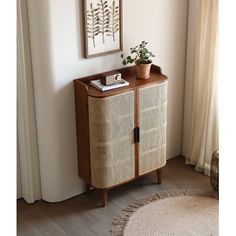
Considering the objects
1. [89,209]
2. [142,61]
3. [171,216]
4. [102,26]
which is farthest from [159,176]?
[102,26]

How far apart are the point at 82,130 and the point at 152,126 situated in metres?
0.54

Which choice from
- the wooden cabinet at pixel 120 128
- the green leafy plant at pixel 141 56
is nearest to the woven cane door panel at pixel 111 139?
the wooden cabinet at pixel 120 128

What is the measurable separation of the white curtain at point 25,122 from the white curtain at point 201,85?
1.40m

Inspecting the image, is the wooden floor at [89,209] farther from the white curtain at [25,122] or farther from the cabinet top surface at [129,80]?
the cabinet top surface at [129,80]

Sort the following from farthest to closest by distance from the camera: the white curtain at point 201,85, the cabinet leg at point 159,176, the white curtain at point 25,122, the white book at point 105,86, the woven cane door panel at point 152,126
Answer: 1. the cabinet leg at point 159,176
2. the white curtain at point 201,85
3. the woven cane door panel at point 152,126
4. the white book at point 105,86
5. the white curtain at point 25,122

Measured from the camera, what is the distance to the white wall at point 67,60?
282 cm

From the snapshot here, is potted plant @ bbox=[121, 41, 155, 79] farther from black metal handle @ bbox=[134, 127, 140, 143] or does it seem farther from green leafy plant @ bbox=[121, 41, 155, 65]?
black metal handle @ bbox=[134, 127, 140, 143]

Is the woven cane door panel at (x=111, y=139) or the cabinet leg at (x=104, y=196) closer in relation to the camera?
the woven cane door panel at (x=111, y=139)

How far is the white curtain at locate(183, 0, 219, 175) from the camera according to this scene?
331 cm

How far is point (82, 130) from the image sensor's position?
3.08 meters

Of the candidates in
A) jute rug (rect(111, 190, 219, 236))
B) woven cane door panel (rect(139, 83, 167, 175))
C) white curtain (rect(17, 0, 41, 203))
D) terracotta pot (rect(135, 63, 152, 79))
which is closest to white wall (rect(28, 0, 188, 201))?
white curtain (rect(17, 0, 41, 203))

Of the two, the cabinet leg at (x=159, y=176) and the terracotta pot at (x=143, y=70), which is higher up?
the terracotta pot at (x=143, y=70)
